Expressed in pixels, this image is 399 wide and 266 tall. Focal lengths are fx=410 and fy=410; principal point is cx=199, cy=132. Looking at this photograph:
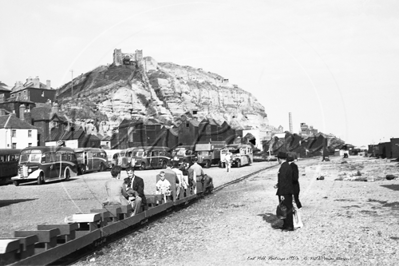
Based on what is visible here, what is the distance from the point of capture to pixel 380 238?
30.1 feet

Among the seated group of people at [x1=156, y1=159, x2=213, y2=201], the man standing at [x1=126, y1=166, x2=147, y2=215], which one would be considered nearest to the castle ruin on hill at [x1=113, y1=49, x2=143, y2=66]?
the seated group of people at [x1=156, y1=159, x2=213, y2=201]

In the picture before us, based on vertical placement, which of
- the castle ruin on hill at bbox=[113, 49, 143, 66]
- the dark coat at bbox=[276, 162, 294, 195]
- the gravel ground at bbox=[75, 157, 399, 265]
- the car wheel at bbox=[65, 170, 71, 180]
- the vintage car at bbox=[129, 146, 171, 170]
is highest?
the castle ruin on hill at bbox=[113, 49, 143, 66]

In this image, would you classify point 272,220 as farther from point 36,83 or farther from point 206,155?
point 36,83

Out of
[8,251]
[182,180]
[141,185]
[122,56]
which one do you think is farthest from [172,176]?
[122,56]

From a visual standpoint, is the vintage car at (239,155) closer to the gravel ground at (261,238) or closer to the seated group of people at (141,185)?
the seated group of people at (141,185)

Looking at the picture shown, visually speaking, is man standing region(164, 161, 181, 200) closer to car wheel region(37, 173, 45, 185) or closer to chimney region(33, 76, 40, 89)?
car wheel region(37, 173, 45, 185)

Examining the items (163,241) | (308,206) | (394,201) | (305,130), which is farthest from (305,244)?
(305,130)

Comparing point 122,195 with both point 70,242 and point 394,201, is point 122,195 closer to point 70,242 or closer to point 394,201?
point 70,242

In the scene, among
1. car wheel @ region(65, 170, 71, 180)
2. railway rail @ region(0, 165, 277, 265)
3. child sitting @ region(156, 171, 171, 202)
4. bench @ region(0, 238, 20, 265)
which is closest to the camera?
bench @ region(0, 238, 20, 265)

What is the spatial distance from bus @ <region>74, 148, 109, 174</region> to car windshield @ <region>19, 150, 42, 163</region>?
9.55 meters

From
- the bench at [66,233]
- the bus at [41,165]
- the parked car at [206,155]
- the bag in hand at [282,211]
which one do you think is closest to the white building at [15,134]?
the parked car at [206,155]

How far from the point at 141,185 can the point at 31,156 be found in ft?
65.5

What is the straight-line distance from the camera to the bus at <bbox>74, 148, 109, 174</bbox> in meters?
39.2

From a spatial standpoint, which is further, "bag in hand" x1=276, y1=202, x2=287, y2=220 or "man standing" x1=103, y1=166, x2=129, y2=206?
"bag in hand" x1=276, y1=202, x2=287, y2=220
